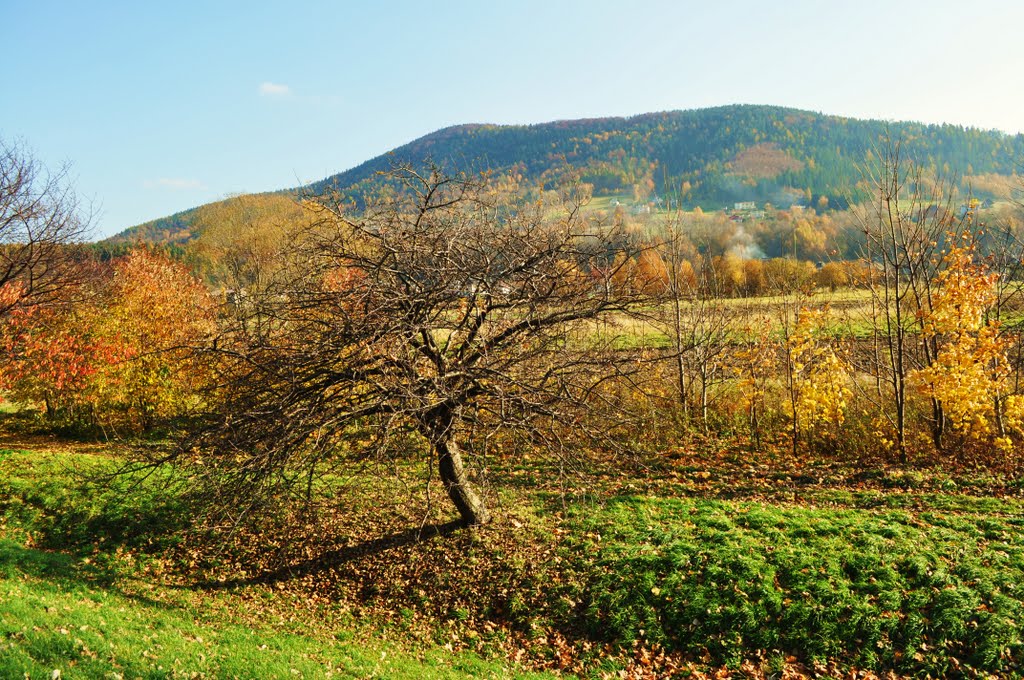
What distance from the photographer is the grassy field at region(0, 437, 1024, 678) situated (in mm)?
7727

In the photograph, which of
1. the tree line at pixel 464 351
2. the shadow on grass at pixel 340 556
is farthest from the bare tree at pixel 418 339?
the shadow on grass at pixel 340 556

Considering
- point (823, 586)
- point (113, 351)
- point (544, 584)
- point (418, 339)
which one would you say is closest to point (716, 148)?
point (113, 351)

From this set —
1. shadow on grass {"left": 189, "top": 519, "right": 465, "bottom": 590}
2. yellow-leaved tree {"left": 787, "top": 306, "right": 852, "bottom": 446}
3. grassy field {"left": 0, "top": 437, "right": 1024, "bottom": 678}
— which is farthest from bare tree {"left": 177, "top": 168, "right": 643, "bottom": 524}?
yellow-leaved tree {"left": 787, "top": 306, "right": 852, "bottom": 446}

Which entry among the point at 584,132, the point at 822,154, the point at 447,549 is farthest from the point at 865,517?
the point at 584,132

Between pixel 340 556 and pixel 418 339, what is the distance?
438 cm

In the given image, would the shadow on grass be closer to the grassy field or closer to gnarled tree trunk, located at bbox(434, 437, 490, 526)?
the grassy field

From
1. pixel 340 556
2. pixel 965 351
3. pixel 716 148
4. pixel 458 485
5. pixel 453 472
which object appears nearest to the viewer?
pixel 453 472

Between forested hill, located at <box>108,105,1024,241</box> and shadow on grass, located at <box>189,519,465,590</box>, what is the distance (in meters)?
81.6

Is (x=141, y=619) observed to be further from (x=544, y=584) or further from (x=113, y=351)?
(x=113, y=351)

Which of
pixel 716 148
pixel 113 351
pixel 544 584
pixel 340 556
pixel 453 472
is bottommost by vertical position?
pixel 544 584

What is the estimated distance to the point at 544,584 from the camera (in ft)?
30.9

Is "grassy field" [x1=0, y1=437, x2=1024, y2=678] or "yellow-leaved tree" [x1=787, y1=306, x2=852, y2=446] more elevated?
"yellow-leaved tree" [x1=787, y1=306, x2=852, y2=446]

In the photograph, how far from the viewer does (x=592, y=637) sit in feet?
28.2

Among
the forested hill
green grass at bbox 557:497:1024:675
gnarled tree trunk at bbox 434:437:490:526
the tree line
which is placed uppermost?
the forested hill
